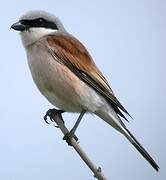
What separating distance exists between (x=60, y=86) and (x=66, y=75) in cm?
13

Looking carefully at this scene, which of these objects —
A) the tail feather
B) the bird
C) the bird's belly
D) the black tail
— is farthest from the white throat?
the black tail

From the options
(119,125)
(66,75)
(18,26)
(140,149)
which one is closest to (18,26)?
(18,26)

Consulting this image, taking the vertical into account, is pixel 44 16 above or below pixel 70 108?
above

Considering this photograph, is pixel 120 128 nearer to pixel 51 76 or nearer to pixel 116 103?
pixel 116 103

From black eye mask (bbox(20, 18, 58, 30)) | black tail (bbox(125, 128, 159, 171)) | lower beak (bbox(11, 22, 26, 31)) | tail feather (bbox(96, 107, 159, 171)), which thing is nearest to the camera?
black tail (bbox(125, 128, 159, 171))

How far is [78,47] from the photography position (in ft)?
→ 15.5

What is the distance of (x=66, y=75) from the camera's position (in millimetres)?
4387

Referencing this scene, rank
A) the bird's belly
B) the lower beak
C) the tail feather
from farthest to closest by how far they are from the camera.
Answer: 1. the lower beak
2. the bird's belly
3. the tail feather

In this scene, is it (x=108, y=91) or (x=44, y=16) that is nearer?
(x=108, y=91)

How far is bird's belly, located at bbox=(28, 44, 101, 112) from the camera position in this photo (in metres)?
4.29

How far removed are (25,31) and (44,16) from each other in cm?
28

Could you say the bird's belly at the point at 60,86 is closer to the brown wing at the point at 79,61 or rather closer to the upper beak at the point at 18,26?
the brown wing at the point at 79,61

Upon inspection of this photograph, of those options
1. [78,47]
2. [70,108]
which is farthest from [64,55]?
[70,108]

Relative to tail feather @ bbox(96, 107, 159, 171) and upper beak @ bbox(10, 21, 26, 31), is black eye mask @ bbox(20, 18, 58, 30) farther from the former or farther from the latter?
tail feather @ bbox(96, 107, 159, 171)
